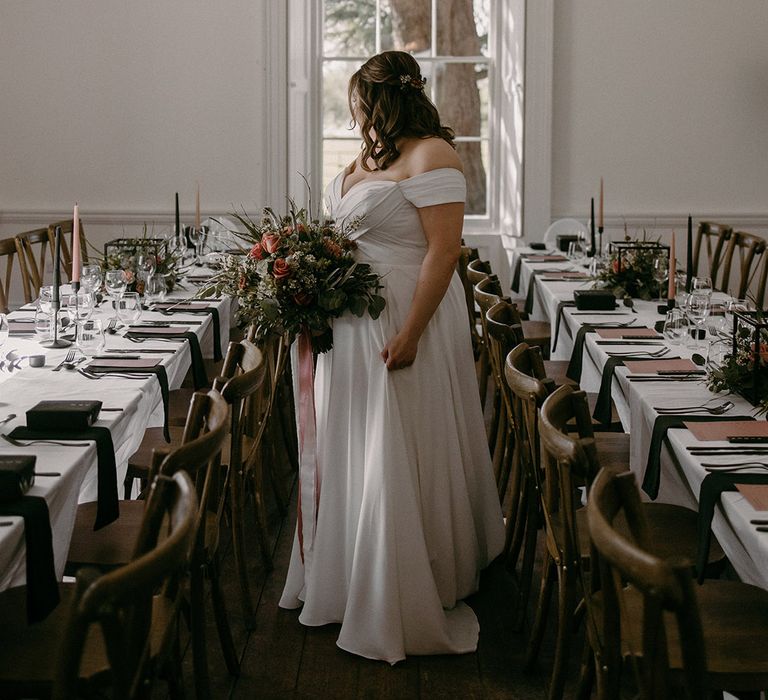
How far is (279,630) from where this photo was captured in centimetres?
359

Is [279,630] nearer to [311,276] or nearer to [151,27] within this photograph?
[311,276]

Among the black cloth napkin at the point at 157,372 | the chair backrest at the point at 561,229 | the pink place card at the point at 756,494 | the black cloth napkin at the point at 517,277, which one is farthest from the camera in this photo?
the chair backrest at the point at 561,229

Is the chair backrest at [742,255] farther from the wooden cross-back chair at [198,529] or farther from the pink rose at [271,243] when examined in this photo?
the wooden cross-back chair at [198,529]

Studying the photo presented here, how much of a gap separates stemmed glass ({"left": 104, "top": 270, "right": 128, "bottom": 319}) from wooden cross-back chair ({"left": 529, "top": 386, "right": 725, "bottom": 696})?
2.33m

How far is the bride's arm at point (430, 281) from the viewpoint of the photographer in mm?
3473

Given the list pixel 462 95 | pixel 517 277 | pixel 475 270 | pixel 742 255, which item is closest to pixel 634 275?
pixel 475 270

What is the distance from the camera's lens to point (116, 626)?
166cm

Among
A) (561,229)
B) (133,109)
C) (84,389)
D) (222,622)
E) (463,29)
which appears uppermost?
(463,29)

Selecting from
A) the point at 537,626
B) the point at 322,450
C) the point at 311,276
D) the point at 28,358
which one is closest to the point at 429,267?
the point at 311,276

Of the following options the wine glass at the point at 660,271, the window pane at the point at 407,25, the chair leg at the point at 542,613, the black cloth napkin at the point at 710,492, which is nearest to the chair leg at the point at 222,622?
the chair leg at the point at 542,613

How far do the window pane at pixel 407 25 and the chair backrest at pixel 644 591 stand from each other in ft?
21.9

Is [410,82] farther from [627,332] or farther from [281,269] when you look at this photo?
[627,332]

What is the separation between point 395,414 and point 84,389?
100cm

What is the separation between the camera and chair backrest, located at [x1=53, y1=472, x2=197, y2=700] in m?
1.59
